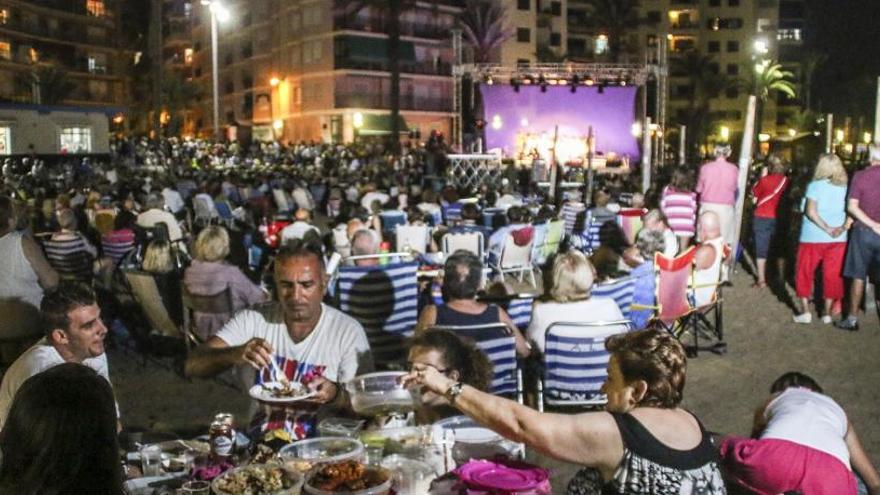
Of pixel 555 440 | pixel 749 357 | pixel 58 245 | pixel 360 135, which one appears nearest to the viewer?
pixel 555 440

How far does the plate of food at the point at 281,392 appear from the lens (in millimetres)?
3111

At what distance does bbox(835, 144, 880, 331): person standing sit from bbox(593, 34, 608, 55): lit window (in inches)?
2351

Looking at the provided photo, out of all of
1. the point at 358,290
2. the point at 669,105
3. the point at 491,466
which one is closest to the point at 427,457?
the point at 491,466

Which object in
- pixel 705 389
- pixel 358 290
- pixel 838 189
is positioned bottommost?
pixel 705 389

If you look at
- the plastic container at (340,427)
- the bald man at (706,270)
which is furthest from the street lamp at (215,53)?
the plastic container at (340,427)

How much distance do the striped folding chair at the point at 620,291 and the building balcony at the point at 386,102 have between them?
5041cm

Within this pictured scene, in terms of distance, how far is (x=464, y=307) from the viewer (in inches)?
212

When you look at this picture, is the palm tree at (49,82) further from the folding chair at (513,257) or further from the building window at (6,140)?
the folding chair at (513,257)

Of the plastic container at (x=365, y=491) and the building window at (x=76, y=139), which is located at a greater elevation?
the building window at (x=76, y=139)

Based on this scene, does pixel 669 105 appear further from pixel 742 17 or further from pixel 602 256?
pixel 602 256

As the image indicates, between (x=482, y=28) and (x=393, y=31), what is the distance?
13.6 metres

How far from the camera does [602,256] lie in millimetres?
9086

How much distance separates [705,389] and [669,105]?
255 ft

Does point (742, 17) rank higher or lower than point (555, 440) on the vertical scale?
higher
